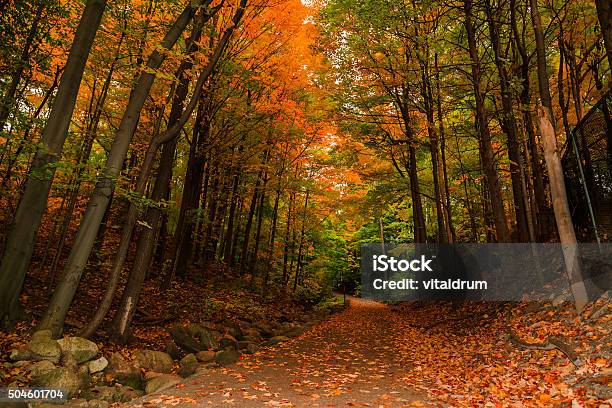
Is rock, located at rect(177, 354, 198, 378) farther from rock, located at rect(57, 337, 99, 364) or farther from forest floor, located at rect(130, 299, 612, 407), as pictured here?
rock, located at rect(57, 337, 99, 364)

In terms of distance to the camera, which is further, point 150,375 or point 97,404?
point 150,375

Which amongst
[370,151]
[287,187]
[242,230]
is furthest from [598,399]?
[242,230]

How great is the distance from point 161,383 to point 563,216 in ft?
24.5

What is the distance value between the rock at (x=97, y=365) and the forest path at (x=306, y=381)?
120 cm

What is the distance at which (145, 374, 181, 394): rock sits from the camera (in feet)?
18.8

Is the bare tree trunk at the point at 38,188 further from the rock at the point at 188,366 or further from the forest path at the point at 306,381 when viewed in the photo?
the forest path at the point at 306,381

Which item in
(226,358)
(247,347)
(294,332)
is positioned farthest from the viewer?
(294,332)

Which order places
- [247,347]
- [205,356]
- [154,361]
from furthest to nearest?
[247,347] → [205,356] → [154,361]

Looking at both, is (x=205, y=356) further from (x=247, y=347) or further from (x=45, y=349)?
(x=45, y=349)

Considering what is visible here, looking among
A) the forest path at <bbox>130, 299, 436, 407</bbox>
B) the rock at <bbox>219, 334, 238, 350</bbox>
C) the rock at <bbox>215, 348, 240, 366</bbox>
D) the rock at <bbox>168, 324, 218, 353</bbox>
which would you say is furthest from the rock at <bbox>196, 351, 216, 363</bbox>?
the rock at <bbox>219, 334, 238, 350</bbox>

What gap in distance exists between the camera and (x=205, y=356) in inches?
316

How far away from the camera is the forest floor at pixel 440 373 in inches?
185

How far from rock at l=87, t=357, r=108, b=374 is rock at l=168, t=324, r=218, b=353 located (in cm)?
259

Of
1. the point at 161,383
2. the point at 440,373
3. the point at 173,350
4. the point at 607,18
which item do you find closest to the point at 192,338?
the point at 173,350
